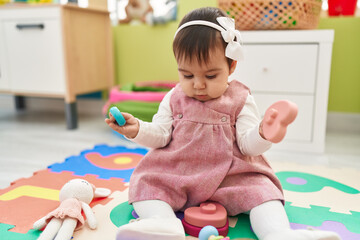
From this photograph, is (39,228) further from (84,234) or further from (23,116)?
(23,116)

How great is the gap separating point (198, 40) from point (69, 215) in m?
0.44

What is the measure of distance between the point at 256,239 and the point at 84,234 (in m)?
0.35

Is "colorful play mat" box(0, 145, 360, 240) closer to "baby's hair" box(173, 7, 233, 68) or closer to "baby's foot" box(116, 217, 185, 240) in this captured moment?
"baby's foot" box(116, 217, 185, 240)

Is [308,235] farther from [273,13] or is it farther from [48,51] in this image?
[48,51]

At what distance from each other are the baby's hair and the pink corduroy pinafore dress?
0.12 meters

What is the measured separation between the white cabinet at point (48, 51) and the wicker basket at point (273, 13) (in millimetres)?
739

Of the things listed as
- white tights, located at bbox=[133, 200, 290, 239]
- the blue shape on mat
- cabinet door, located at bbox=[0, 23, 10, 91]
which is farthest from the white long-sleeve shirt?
cabinet door, located at bbox=[0, 23, 10, 91]

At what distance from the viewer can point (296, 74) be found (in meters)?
1.29

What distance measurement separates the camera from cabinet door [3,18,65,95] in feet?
5.23

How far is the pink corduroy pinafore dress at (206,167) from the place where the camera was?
0.72m

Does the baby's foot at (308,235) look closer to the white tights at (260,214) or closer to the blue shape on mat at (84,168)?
the white tights at (260,214)

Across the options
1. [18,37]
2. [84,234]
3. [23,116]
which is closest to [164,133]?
[84,234]

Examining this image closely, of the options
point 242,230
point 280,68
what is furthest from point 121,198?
point 280,68

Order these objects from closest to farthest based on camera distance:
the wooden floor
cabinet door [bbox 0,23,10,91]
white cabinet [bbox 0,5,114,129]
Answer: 1. the wooden floor
2. white cabinet [bbox 0,5,114,129]
3. cabinet door [bbox 0,23,10,91]
